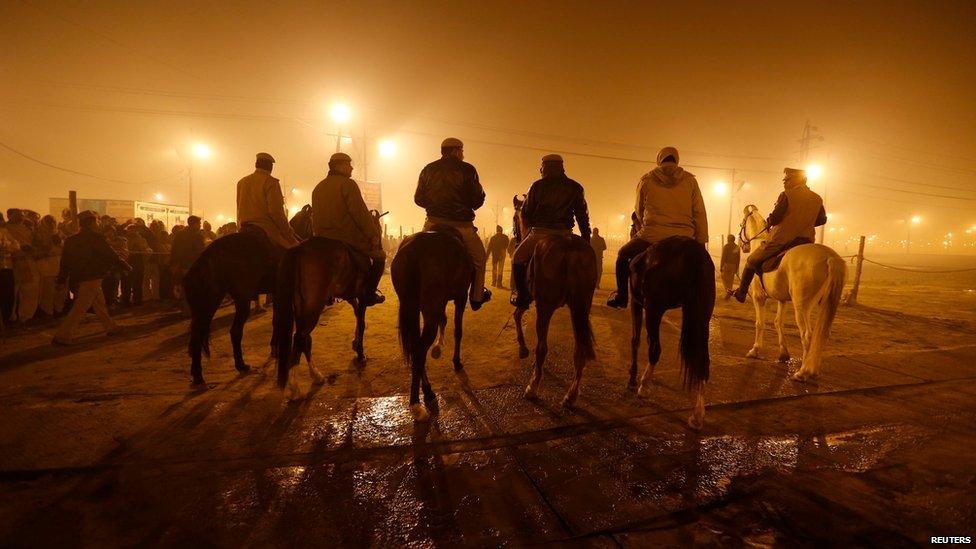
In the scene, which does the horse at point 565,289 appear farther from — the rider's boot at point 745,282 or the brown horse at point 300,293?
the rider's boot at point 745,282

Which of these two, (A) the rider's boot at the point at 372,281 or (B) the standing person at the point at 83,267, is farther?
(B) the standing person at the point at 83,267

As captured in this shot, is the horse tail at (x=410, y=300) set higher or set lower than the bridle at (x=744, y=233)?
lower

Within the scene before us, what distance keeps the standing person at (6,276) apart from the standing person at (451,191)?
916 cm

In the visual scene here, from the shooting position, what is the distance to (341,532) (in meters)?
2.30

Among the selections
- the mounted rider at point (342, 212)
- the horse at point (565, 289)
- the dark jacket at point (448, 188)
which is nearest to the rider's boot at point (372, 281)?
the mounted rider at point (342, 212)

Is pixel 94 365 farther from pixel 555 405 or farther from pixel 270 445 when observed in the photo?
pixel 555 405

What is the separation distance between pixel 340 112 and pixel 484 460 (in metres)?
20.4

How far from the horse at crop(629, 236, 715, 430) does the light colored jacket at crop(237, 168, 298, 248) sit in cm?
484

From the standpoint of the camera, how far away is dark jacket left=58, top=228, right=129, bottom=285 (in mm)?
7009

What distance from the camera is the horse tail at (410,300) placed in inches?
160

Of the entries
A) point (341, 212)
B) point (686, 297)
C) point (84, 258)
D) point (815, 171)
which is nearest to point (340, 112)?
point (84, 258)

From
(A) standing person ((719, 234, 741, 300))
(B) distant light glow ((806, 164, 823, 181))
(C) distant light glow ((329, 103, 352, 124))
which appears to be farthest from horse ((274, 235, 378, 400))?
(B) distant light glow ((806, 164, 823, 181))

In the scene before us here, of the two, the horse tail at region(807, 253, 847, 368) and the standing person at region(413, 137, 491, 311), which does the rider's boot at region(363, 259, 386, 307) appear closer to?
the standing person at region(413, 137, 491, 311)

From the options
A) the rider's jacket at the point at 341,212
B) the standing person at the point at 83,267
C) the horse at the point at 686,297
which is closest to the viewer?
the horse at the point at 686,297
